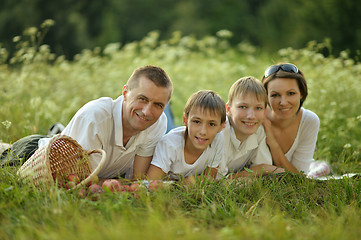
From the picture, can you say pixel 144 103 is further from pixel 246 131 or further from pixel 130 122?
pixel 246 131

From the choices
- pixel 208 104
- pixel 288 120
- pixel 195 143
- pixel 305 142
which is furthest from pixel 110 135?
pixel 305 142

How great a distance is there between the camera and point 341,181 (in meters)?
3.18

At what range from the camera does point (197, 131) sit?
3.17m

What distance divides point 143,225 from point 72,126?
128 centimetres

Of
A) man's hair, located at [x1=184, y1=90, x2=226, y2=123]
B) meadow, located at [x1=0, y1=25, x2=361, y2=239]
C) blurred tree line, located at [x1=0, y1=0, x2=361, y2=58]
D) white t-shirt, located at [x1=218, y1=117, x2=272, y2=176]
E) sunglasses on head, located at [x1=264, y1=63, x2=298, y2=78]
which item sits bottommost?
meadow, located at [x1=0, y1=25, x2=361, y2=239]

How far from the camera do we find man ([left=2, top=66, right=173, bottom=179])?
3.03m

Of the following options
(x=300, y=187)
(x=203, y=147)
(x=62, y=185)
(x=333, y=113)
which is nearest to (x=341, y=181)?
(x=300, y=187)

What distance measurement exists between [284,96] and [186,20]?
15.4 meters

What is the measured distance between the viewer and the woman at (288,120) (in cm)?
353

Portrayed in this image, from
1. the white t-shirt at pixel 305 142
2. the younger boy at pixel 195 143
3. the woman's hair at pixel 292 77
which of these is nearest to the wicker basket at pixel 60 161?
the younger boy at pixel 195 143

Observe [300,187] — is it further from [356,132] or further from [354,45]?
[354,45]

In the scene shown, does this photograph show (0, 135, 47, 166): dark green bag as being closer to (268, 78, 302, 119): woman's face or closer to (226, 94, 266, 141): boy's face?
(226, 94, 266, 141): boy's face

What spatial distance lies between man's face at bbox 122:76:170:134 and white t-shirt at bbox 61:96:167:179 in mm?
125

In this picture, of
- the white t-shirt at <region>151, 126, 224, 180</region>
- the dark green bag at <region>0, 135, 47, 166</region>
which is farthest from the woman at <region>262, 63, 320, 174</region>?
the dark green bag at <region>0, 135, 47, 166</region>
